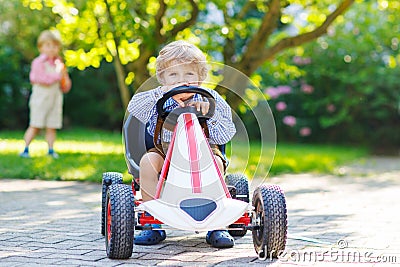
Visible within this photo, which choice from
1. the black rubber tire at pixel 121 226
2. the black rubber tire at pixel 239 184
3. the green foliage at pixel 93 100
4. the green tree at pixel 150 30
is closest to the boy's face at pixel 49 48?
the green tree at pixel 150 30

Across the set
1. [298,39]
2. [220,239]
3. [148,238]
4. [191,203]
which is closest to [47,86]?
[298,39]

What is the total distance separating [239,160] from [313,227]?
1045 mm

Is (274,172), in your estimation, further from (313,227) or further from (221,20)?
(313,227)

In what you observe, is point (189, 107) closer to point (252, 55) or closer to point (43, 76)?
point (252, 55)

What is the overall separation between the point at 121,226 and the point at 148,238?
0.62 m

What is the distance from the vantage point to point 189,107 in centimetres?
418

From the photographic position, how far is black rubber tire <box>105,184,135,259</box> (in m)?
3.83

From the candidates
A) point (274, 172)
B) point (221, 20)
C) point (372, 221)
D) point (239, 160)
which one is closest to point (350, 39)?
point (221, 20)

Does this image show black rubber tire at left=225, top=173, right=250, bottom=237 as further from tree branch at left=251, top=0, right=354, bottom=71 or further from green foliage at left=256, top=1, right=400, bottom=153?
green foliage at left=256, top=1, right=400, bottom=153

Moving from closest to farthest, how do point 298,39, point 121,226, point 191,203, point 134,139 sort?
point 121,226 → point 191,203 → point 134,139 → point 298,39

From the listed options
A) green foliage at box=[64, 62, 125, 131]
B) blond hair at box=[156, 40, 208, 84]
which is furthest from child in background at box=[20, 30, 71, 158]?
green foliage at box=[64, 62, 125, 131]

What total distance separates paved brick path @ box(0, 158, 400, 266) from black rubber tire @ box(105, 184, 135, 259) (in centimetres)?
6

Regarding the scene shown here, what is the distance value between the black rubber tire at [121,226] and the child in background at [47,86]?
5916 millimetres

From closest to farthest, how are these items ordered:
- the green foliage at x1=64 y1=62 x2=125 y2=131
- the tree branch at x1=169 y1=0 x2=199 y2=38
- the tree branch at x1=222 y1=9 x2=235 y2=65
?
1. the tree branch at x1=169 y1=0 x2=199 y2=38
2. the tree branch at x1=222 y1=9 x2=235 y2=65
3. the green foliage at x1=64 y1=62 x2=125 y2=131
